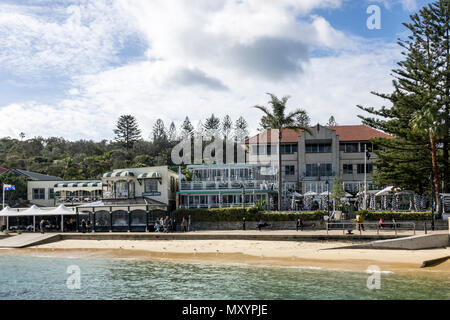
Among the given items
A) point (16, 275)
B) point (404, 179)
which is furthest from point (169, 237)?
point (404, 179)

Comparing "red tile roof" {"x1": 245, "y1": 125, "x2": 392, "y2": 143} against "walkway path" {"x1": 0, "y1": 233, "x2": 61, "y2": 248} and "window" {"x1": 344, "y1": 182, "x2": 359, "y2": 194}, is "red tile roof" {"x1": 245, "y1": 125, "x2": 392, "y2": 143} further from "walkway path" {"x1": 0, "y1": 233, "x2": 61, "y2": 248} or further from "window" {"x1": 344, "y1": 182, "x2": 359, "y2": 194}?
"walkway path" {"x1": 0, "y1": 233, "x2": 61, "y2": 248}

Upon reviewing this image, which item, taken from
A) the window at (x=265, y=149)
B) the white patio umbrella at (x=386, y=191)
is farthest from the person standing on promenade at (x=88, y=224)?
the white patio umbrella at (x=386, y=191)

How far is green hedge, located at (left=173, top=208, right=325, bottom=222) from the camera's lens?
33719 mm

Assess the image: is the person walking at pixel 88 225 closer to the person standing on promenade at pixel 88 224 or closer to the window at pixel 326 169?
the person standing on promenade at pixel 88 224

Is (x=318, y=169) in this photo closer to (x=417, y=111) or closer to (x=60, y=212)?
(x=417, y=111)

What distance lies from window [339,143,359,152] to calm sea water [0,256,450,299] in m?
30.8

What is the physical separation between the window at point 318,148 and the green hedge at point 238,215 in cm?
1805

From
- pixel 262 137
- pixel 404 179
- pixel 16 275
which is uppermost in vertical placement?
pixel 262 137

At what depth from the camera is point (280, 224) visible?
34438 millimetres

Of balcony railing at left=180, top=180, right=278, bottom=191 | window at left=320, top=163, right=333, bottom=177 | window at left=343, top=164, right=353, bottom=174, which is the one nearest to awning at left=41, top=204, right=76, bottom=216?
balcony railing at left=180, top=180, right=278, bottom=191

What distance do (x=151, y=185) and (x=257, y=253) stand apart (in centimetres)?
1653
